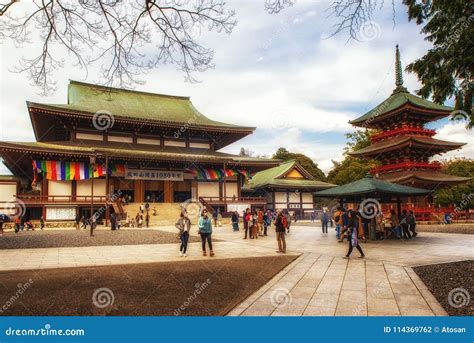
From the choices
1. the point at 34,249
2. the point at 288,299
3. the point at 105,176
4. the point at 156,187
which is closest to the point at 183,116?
the point at 156,187

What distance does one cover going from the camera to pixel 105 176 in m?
29.2

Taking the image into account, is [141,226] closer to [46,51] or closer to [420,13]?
[46,51]

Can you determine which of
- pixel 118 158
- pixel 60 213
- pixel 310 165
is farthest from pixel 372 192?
pixel 310 165

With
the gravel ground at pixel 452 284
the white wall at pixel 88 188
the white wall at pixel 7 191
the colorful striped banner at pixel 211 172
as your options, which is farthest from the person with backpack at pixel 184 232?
the white wall at pixel 7 191

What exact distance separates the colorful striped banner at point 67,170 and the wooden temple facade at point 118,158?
0.07m

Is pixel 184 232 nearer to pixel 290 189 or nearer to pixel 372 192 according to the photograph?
pixel 372 192

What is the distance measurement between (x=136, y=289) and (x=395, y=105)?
104 ft

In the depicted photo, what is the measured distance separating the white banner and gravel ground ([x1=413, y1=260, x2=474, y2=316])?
25081 mm

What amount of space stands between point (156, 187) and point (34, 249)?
1953 centimetres

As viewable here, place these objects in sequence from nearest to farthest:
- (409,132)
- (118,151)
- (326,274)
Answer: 1. (326,274)
2. (118,151)
3. (409,132)

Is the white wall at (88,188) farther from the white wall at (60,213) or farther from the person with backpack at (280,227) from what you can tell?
the person with backpack at (280,227)

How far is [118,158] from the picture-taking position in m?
28.1

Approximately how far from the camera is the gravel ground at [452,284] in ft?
18.9

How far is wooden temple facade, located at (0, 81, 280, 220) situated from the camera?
A: 26.4 meters
